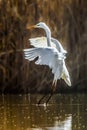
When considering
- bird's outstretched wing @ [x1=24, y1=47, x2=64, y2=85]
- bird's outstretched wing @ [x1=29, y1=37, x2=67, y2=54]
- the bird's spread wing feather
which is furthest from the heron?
the bird's spread wing feather

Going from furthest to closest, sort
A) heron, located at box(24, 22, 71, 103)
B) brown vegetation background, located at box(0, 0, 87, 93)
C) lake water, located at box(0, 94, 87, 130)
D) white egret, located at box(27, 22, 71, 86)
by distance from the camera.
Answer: brown vegetation background, located at box(0, 0, 87, 93), white egret, located at box(27, 22, 71, 86), heron, located at box(24, 22, 71, 103), lake water, located at box(0, 94, 87, 130)

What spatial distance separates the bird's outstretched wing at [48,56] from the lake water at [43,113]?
21.7 inches

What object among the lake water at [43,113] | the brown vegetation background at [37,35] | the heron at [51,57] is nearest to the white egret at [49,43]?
the heron at [51,57]

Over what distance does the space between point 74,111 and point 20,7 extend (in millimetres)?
3335

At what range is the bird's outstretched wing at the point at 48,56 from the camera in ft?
44.1

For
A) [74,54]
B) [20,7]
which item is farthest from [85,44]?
[20,7]

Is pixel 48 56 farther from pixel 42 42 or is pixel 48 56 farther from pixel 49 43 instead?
pixel 42 42

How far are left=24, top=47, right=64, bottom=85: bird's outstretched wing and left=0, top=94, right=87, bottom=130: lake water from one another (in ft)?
1.81

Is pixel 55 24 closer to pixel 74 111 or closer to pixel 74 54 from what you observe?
pixel 74 54

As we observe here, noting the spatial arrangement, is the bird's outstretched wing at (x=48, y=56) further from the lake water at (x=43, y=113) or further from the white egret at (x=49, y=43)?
the lake water at (x=43, y=113)

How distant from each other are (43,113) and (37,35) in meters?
3.25

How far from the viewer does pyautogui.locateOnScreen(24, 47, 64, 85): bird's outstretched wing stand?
44.1ft

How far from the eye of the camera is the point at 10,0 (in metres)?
15.2

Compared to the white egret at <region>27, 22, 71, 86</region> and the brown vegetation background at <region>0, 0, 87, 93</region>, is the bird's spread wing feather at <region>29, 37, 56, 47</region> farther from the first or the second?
the brown vegetation background at <region>0, 0, 87, 93</region>
